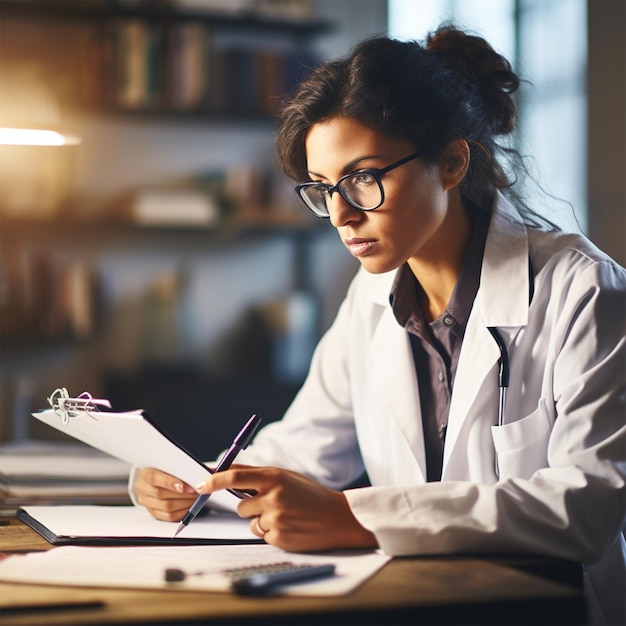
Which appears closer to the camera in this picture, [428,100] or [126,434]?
[126,434]

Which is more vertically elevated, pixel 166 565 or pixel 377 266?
pixel 377 266

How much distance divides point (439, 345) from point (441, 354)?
22 mm

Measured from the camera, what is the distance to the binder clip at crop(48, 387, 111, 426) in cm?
120

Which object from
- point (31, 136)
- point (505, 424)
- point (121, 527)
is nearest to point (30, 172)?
point (31, 136)

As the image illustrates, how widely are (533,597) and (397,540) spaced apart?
0.22m

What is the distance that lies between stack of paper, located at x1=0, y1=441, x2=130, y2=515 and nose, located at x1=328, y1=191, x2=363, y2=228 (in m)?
0.60

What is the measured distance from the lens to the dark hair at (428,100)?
1.37 metres

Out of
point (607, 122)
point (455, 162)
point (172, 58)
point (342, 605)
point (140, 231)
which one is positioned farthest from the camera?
point (140, 231)

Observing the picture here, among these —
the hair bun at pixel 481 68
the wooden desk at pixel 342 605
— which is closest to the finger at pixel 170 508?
the wooden desk at pixel 342 605

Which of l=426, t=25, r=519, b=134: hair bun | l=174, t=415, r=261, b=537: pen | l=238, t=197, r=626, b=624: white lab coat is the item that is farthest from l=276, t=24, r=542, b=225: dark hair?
l=174, t=415, r=261, b=537: pen

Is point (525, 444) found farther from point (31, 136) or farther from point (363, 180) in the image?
point (31, 136)

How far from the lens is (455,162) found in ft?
4.75

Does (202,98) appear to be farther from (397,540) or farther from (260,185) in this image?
(397,540)

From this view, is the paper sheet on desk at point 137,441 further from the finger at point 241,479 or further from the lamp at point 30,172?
the lamp at point 30,172
